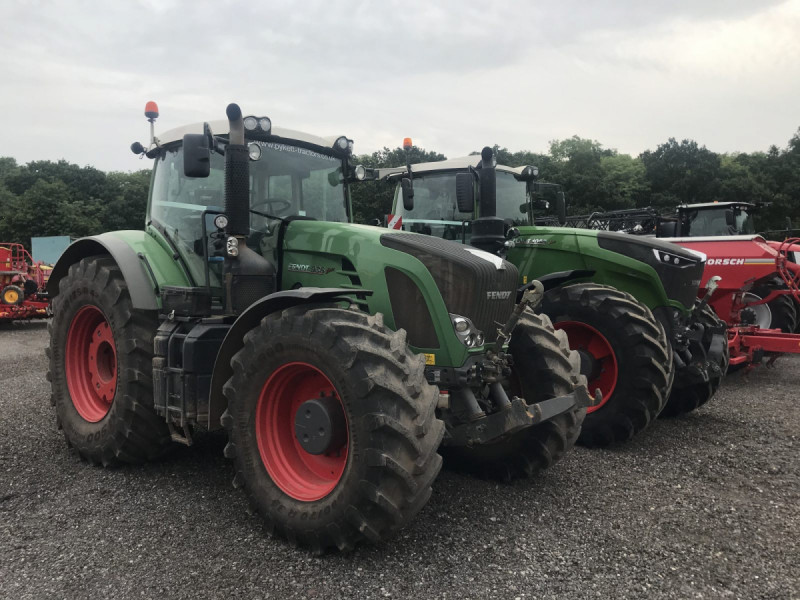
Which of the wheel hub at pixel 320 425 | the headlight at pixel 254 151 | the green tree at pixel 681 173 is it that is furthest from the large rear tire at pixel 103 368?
the green tree at pixel 681 173

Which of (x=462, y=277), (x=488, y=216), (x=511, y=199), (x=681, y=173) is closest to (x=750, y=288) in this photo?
(x=511, y=199)

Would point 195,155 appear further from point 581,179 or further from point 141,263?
point 581,179

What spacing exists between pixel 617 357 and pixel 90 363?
4.34 metres

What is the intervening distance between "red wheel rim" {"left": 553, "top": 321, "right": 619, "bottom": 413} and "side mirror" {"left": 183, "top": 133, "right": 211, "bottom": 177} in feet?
10.8

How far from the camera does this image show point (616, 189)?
37.9 meters

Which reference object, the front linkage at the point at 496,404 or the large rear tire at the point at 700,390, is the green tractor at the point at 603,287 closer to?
the large rear tire at the point at 700,390

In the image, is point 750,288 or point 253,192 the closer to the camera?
point 253,192

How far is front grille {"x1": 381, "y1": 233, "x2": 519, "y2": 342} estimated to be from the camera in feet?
11.6

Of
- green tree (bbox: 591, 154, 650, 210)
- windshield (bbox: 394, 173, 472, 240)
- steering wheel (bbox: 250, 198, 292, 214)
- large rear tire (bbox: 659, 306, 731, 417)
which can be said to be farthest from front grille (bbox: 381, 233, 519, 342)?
green tree (bbox: 591, 154, 650, 210)

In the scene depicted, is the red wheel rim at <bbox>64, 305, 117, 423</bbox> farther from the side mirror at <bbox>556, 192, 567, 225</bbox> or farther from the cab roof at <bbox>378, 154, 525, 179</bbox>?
the side mirror at <bbox>556, 192, 567, 225</bbox>

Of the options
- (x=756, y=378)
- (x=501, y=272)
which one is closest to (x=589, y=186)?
(x=756, y=378)

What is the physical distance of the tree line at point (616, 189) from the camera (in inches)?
1369

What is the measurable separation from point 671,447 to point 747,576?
2.35m

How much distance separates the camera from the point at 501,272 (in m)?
3.82
